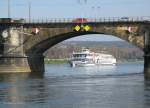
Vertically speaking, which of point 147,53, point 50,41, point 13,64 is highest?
point 50,41

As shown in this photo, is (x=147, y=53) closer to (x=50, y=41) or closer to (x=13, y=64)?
(x=50, y=41)

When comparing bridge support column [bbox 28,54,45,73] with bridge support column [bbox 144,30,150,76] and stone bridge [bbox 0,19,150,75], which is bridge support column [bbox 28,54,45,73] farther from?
bridge support column [bbox 144,30,150,76]

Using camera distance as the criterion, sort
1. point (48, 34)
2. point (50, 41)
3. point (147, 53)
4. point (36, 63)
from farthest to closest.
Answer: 1. point (36, 63)
2. point (50, 41)
3. point (48, 34)
4. point (147, 53)

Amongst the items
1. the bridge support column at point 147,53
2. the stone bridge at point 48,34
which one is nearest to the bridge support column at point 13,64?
the stone bridge at point 48,34

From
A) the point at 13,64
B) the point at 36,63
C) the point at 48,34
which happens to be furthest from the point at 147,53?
the point at 13,64

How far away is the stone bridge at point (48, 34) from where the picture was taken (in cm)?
10150

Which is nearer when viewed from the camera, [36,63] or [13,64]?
[13,64]

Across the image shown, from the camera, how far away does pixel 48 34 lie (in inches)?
4195

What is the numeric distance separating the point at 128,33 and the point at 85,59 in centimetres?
8099

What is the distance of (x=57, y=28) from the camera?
347 ft

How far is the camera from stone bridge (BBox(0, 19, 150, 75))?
10150cm

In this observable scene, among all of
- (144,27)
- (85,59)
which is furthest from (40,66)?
(85,59)

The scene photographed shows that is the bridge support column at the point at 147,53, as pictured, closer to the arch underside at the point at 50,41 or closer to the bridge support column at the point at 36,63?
the arch underside at the point at 50,41

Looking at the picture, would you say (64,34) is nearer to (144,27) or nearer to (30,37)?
(30,37)
